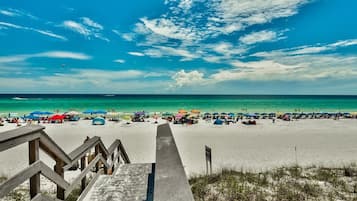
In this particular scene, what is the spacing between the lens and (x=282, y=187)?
4.59 metres

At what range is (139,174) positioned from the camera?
4.50 m

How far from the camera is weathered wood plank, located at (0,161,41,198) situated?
5.25 ft

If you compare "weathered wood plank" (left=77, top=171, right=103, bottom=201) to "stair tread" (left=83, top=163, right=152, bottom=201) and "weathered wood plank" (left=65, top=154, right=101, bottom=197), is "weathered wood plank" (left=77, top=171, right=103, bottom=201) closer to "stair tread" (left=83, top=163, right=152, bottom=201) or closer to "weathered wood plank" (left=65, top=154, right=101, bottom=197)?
"stair tread" (left=83, top=163, right=152, bottom=201)

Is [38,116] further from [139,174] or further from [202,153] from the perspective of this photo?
[139,174]

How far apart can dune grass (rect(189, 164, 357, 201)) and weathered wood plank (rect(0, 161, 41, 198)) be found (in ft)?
9.36

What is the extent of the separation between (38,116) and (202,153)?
23.3 meters

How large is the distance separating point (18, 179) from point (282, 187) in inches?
174

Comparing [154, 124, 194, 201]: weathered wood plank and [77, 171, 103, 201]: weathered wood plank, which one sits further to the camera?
[77, 171, 103, 201]: weathered wood plank

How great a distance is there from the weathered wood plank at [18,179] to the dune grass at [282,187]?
2852mm

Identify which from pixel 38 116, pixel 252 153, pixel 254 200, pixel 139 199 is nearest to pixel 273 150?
pixel 252 153

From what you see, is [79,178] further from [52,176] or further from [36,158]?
[36,158]

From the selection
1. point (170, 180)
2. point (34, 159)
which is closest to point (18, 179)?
point (34, 159)

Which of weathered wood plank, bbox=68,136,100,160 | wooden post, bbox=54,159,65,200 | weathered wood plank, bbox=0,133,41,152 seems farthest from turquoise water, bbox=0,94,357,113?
weathered wood plank, bbox=0,133,41,152

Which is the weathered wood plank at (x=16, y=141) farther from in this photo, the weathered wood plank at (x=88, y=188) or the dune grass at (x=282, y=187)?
the dune grass at (x=282, y=187)
